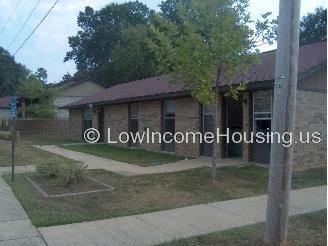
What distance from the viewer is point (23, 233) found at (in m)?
7.21

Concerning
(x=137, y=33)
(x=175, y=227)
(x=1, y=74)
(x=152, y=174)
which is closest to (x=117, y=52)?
(x=137, y=33)

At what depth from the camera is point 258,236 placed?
22.6ft

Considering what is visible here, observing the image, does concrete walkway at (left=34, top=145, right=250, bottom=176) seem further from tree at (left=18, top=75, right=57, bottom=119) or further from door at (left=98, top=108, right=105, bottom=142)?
tree at (left=18, top=75, right=57, bottom=119)

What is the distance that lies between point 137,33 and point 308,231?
158 ft

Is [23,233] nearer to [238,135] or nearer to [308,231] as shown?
[308,231]

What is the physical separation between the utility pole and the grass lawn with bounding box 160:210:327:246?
0.47m

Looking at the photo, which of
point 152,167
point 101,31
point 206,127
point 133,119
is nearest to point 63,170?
point 152,167

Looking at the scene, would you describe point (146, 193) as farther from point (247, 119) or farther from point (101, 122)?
point (101, 122)

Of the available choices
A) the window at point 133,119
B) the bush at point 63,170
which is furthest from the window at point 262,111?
the window at point 133,119

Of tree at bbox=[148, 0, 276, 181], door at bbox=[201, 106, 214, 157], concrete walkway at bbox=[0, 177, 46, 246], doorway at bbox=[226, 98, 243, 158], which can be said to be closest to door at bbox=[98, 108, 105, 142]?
door at bbox=[201, 106, 214, 157]

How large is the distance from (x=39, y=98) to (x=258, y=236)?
1504 inches

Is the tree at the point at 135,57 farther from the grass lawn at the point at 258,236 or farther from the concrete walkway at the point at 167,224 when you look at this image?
the grass lawn at the point at 258,236

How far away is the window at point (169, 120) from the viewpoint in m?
20.9

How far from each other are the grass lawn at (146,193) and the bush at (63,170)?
1.96 ft
